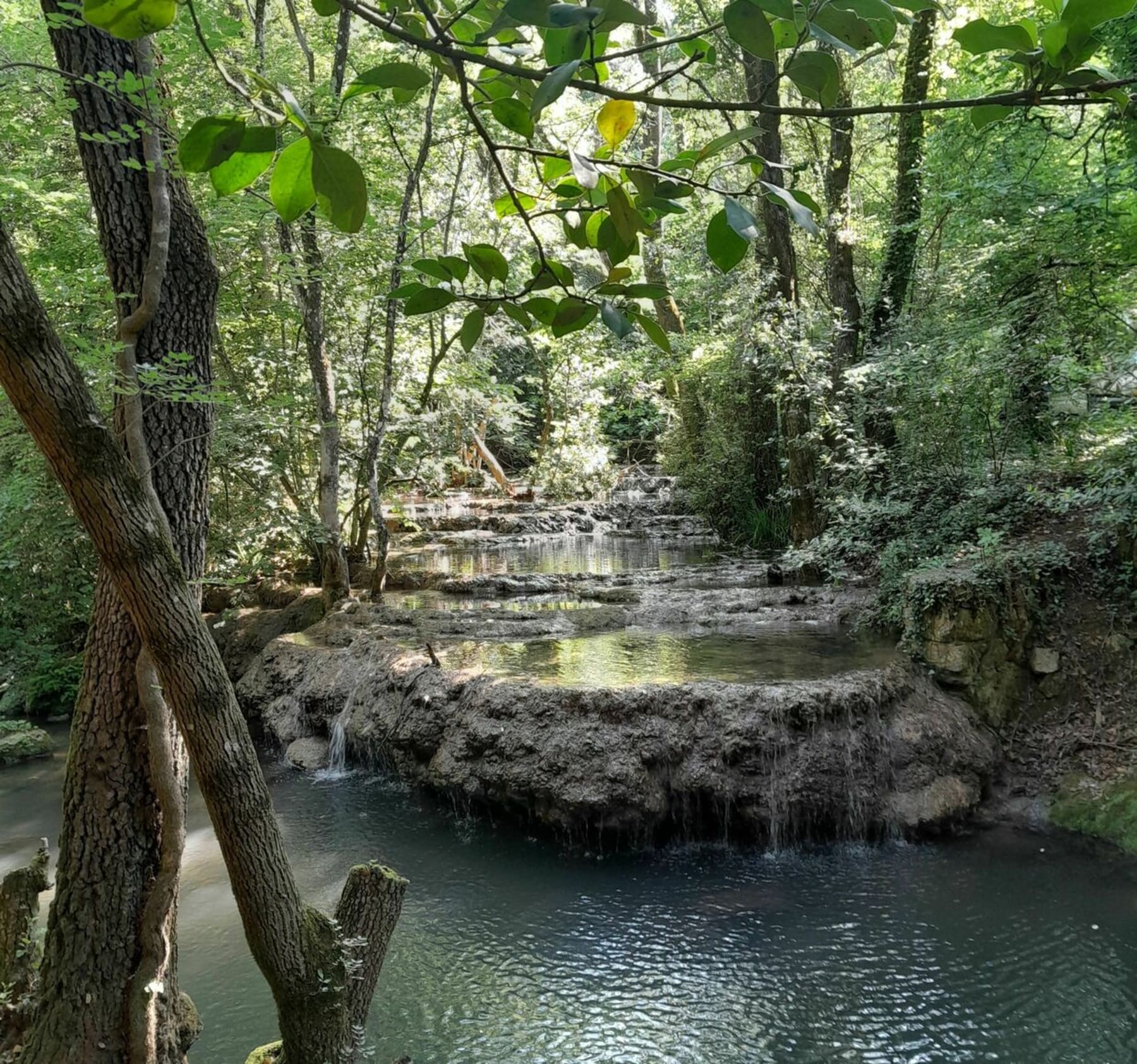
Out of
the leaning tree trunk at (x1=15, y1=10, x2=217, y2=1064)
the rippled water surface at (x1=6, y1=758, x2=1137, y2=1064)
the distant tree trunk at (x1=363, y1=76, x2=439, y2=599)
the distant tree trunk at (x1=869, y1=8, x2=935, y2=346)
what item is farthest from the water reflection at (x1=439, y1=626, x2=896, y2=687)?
the distant tree trunk at (x1=869, y1=8, x2=935, y2=346)

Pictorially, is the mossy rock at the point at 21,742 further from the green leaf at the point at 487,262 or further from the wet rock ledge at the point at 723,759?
the green leaf at the point at 487,262

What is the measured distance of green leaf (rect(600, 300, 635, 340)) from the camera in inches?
32.4

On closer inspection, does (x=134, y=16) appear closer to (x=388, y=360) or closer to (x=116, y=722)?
(x=116, y=722)

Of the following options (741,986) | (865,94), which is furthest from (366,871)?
(865,94)

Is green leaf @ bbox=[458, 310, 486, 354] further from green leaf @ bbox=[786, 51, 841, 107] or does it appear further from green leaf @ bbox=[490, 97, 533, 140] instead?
green leaf @ bbox=[786, 51, 841, 107]

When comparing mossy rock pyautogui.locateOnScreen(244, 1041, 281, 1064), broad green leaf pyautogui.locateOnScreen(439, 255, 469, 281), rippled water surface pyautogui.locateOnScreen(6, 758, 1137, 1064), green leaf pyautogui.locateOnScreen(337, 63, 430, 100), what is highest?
green leaf pyautogui.locateOnScreen(337, 63, 430, 100)

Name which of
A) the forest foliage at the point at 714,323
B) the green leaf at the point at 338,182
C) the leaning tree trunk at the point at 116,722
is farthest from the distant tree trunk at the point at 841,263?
the green leaf at the point at 338,182

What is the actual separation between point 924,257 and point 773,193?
43.4ft

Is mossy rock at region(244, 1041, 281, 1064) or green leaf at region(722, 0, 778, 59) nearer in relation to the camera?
green leaf at region(722, 0, 778, 59)

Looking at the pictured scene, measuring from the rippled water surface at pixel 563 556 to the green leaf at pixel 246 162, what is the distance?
10.6 m

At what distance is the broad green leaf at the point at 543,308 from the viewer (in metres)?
0.95

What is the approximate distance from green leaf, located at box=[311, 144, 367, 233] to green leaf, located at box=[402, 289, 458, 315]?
0.14 m

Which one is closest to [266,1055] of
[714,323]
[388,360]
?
[388,360]

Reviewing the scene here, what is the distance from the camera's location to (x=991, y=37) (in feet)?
2.27
